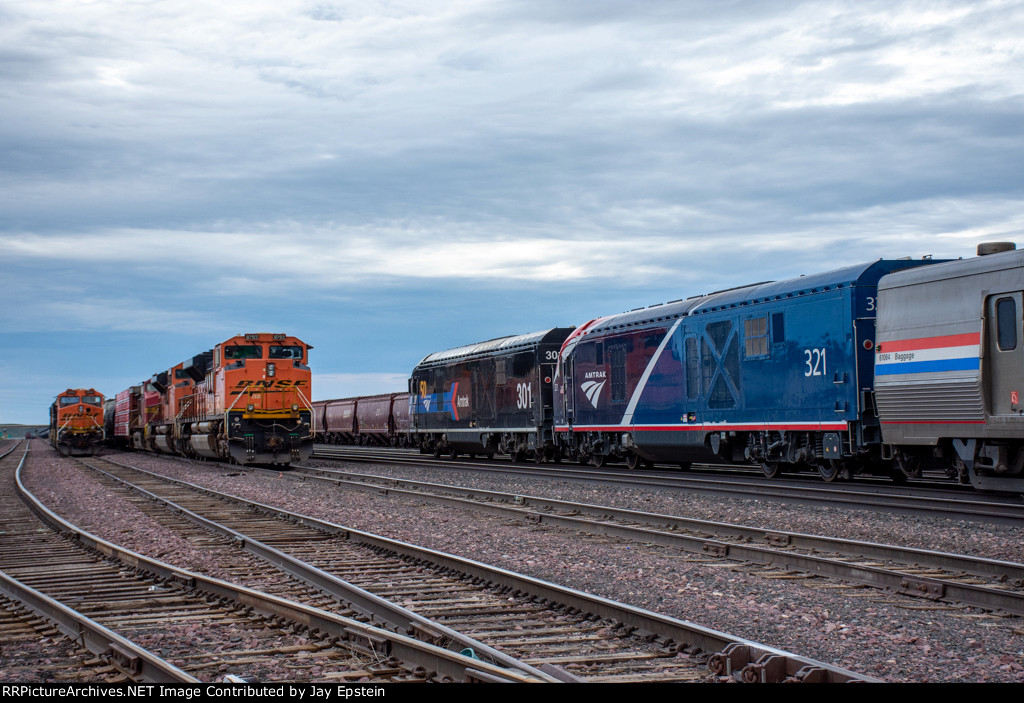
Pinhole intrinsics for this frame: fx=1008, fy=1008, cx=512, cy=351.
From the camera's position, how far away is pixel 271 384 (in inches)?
1190

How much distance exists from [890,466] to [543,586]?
11789 millimetres

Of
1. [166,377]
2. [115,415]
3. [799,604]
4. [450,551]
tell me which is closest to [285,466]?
[166,377]

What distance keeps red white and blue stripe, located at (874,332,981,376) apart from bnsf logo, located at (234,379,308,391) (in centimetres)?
1927

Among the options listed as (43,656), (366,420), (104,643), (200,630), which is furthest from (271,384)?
(366,420)

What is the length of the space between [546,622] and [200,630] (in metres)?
2.47

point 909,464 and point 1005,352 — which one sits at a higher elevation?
point 1005,352

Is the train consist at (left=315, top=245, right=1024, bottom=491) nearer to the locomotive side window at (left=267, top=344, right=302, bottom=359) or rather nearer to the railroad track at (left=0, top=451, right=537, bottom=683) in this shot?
the locomotive side window at (left=267, top=344, right=302, bottom=359)

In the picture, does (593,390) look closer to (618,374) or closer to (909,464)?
(618,374)

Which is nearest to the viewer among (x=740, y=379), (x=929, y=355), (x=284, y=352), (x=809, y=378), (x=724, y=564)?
(x=724, y=564)

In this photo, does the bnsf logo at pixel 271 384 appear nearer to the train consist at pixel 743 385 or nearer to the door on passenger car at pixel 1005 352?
the train consist at pixel 743 385

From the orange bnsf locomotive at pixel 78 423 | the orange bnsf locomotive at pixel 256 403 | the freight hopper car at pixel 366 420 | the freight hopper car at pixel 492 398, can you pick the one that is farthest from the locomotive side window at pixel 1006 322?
the orange bnsf locomotive at pixel 78 423

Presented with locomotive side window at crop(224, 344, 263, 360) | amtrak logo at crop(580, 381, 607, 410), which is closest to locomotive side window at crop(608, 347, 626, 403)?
amtrak logo at crop(580, 381, 607, 410)

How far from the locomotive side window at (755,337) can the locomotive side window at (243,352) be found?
645 inches

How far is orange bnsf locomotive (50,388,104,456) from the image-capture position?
162 ft
